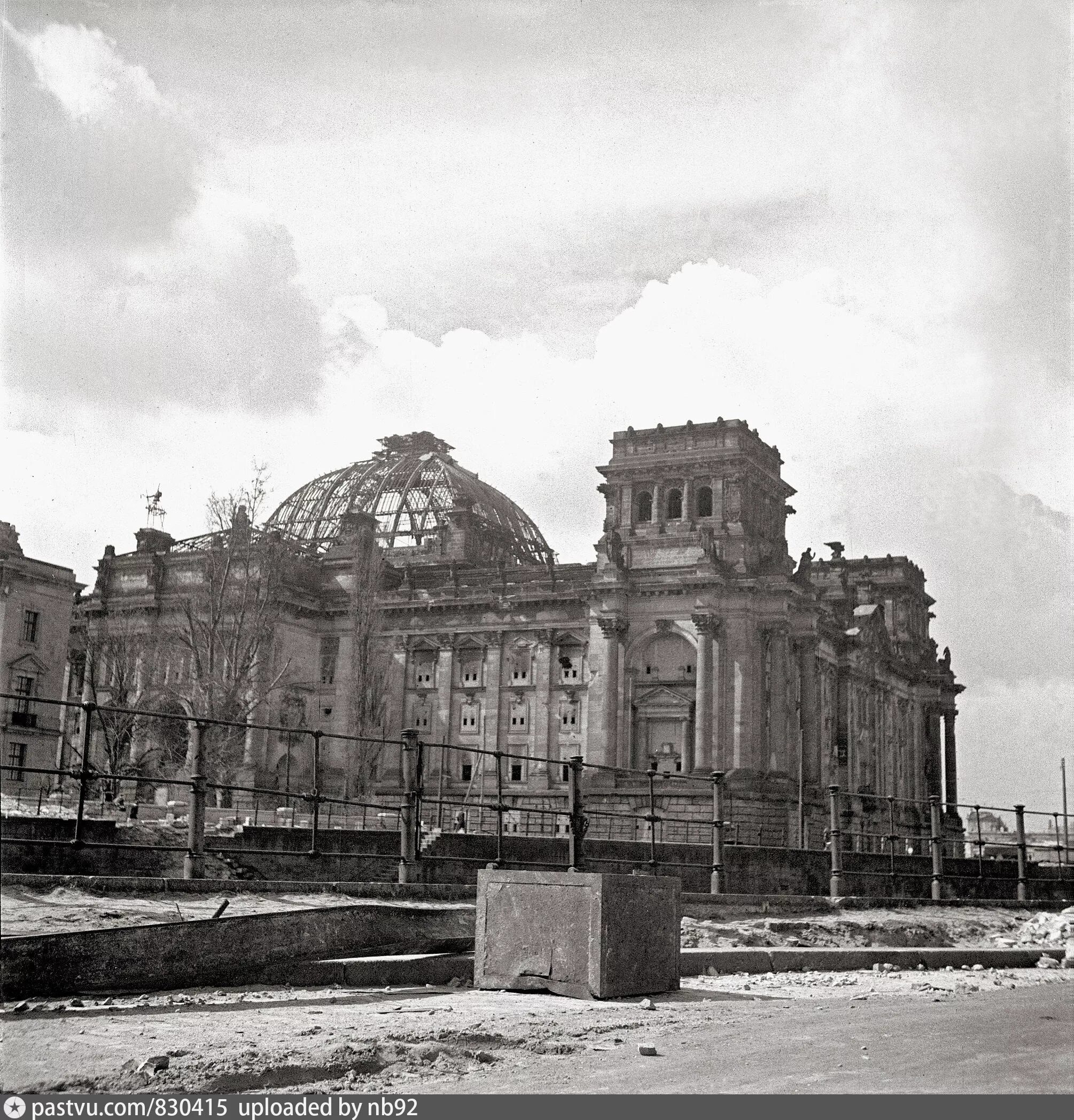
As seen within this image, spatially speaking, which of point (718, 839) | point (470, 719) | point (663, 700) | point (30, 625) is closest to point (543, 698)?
point (470, 719)

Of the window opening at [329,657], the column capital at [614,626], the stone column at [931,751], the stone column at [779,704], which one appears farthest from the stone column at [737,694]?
the stone column at [931,751]

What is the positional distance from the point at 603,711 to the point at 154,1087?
5978 centimetres

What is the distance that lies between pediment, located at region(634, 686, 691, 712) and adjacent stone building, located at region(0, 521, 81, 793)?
1023 inches

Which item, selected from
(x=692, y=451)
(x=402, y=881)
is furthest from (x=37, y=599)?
(x=402, y=881)

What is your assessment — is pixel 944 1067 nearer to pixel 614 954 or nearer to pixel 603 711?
pixel 614 954

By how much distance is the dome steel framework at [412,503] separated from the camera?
8431 centimetres

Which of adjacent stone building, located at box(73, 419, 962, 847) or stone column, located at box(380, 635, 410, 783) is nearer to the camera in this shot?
adjacent stone building, located at box(73, 419, 962, 847)

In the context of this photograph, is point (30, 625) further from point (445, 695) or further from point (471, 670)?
point (471, 670)

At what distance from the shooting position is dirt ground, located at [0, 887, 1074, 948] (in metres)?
10.6

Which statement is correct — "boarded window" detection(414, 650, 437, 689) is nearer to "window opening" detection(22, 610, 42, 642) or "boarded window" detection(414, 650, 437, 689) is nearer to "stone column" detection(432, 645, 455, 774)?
"stone column" detection(432, 645, 455, 774)

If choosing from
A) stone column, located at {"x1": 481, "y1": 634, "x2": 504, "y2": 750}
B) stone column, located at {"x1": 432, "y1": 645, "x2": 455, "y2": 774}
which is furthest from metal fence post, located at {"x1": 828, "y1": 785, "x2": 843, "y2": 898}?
stone column, located at {"x1": 432, "y1": 645, "x2": 455, "y2": 774}

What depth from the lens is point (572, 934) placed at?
10.5 metres

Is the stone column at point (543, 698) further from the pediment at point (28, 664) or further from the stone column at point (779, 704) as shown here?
the pediment at point (28, 664)

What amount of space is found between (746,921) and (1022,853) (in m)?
10.0
